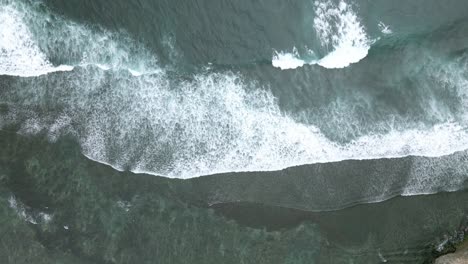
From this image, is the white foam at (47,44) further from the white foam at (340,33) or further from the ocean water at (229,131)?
the white foam at (340,33)

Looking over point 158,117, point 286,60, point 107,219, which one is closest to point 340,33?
point 286,60

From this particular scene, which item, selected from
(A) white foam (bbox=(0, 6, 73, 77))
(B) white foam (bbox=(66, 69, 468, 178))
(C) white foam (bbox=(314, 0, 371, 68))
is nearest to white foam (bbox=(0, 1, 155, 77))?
(A) white foam (bbox=(0, 6, 73, 77))

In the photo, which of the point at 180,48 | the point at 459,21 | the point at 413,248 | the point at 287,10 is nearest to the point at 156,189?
the point at 180,48

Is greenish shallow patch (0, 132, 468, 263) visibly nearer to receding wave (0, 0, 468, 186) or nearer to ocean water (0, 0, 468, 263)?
ocean water (0, 0, 468, 263)

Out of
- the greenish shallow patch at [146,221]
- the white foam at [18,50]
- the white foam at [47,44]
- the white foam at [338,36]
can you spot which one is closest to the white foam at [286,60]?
the white foam at [338,36]

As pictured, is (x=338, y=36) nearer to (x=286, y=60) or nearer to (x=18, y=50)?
(x=286, y=60)

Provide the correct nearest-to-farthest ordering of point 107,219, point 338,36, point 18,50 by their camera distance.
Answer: point 18,50, point 107,219, point 338,36

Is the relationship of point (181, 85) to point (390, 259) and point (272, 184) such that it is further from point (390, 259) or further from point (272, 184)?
point (390, 259)
